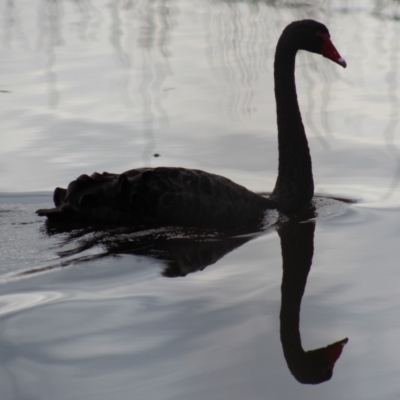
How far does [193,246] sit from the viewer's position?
438cm

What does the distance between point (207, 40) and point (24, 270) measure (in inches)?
207

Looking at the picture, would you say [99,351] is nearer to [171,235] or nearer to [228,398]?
[228,398]

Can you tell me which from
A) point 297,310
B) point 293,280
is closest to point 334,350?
point 297,310

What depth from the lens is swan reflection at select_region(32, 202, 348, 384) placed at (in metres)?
3.96

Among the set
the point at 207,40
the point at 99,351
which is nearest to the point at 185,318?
the point at 99,351

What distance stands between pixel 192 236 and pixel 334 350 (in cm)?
143

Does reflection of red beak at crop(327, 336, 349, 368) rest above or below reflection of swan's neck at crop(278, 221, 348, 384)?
above

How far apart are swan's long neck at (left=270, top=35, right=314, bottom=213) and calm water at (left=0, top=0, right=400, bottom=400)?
15 cm

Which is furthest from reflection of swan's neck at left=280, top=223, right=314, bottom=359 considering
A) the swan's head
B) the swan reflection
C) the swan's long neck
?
the swan's head

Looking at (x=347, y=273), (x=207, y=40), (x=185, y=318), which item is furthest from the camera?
(x=207, y=40)

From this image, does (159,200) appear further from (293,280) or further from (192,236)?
(293,280)

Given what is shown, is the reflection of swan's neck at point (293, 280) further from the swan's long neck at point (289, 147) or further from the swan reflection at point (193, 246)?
the swan's long neck at point (289, 147)

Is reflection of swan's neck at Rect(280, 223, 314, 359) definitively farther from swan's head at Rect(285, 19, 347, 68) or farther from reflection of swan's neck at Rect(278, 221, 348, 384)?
swan's head at Rect(285, 19, 347, 68)

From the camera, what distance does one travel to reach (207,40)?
8.95 m
